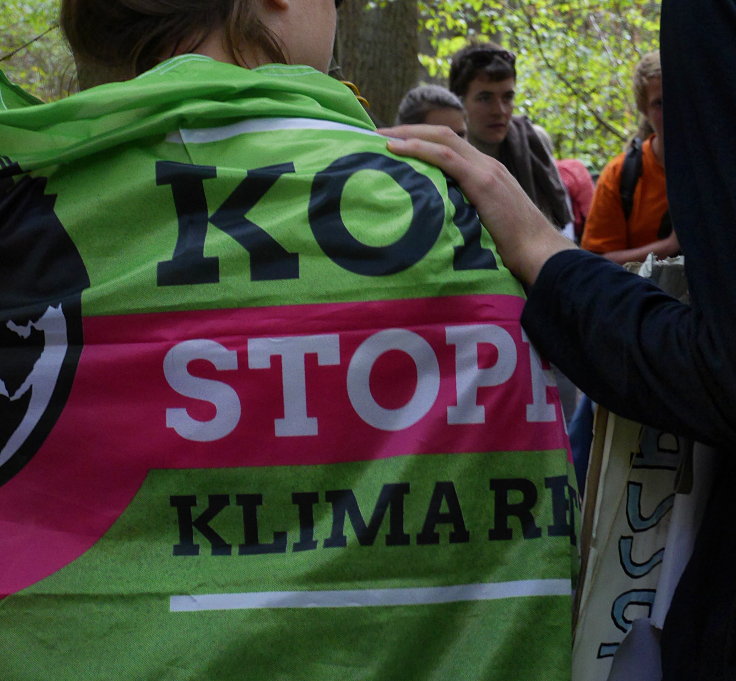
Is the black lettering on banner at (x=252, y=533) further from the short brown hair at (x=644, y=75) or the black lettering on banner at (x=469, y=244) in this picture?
the short brown hair at (x=644, y=75)

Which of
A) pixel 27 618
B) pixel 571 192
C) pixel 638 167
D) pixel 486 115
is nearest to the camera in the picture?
pixel 27 618

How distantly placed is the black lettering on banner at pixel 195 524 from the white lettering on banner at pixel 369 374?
24cm

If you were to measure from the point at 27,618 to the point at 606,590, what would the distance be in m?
0.87

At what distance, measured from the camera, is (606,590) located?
159 centimetres

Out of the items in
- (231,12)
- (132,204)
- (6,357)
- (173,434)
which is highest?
(231,12)

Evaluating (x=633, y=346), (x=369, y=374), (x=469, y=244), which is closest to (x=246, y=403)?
(x=369, y=374)

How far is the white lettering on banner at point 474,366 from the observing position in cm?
144

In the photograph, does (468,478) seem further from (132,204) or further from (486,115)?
(486,115)

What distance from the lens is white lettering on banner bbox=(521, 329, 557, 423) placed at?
4.82 ft

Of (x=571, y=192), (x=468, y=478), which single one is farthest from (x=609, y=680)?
(x=571, y=192)

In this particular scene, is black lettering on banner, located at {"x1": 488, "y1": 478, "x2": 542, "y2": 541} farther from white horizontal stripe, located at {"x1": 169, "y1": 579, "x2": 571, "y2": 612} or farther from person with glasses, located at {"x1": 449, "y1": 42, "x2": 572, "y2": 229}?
person with glasses, located at {"x1": 449, "y1": 42, "x2": 572, "y2": 229}

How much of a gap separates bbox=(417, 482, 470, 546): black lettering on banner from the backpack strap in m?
3.43

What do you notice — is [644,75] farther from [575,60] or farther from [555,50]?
[575,60]

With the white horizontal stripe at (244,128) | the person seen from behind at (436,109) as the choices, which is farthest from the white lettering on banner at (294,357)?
the person seen from behind at (436,109)
